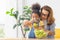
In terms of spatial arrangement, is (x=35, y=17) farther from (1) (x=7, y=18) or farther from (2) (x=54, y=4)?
(1) (x=7, y=18)

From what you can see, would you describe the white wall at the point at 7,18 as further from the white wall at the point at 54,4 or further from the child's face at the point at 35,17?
the child's face at the point at 35,17

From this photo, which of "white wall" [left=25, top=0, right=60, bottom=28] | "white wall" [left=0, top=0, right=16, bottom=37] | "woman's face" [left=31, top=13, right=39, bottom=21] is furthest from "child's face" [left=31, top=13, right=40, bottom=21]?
"white wall" [left=0, top=0, right=16, bottom=37]

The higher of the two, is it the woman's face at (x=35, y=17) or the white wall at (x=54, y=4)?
the white wall at (x=54, y=4)

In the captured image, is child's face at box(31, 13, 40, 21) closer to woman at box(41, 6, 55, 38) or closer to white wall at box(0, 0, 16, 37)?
woman at box(41, 6, 55, 38)

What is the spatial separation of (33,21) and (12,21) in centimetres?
111

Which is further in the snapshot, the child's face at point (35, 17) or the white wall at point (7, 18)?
the white wall at point (7, 18)

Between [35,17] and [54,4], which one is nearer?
[35,17]

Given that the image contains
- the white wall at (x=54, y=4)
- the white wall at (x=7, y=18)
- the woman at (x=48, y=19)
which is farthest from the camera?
the white wall at (x=7, y=18)

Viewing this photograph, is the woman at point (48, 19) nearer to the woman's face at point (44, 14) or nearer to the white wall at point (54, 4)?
the woman's face at point (44, 14)

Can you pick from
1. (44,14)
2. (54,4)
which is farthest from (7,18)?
(44,14)

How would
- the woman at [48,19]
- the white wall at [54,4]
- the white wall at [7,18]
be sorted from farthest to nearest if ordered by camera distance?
1. the white wall at [7,18]
2. the white wall at [54,4]
3. the woman at [48,19]

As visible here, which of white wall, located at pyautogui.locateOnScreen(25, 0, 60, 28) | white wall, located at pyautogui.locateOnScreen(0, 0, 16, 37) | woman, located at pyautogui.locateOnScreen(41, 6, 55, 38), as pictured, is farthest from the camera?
white wall, located at pyautogui.locateOnScreen(0, 0, 16, 37)

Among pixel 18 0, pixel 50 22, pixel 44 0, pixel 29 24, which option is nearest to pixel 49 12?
pixel 50 22

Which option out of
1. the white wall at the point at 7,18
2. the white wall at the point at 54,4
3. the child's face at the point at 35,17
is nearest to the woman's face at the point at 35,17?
the child's face at the point at 35,17
